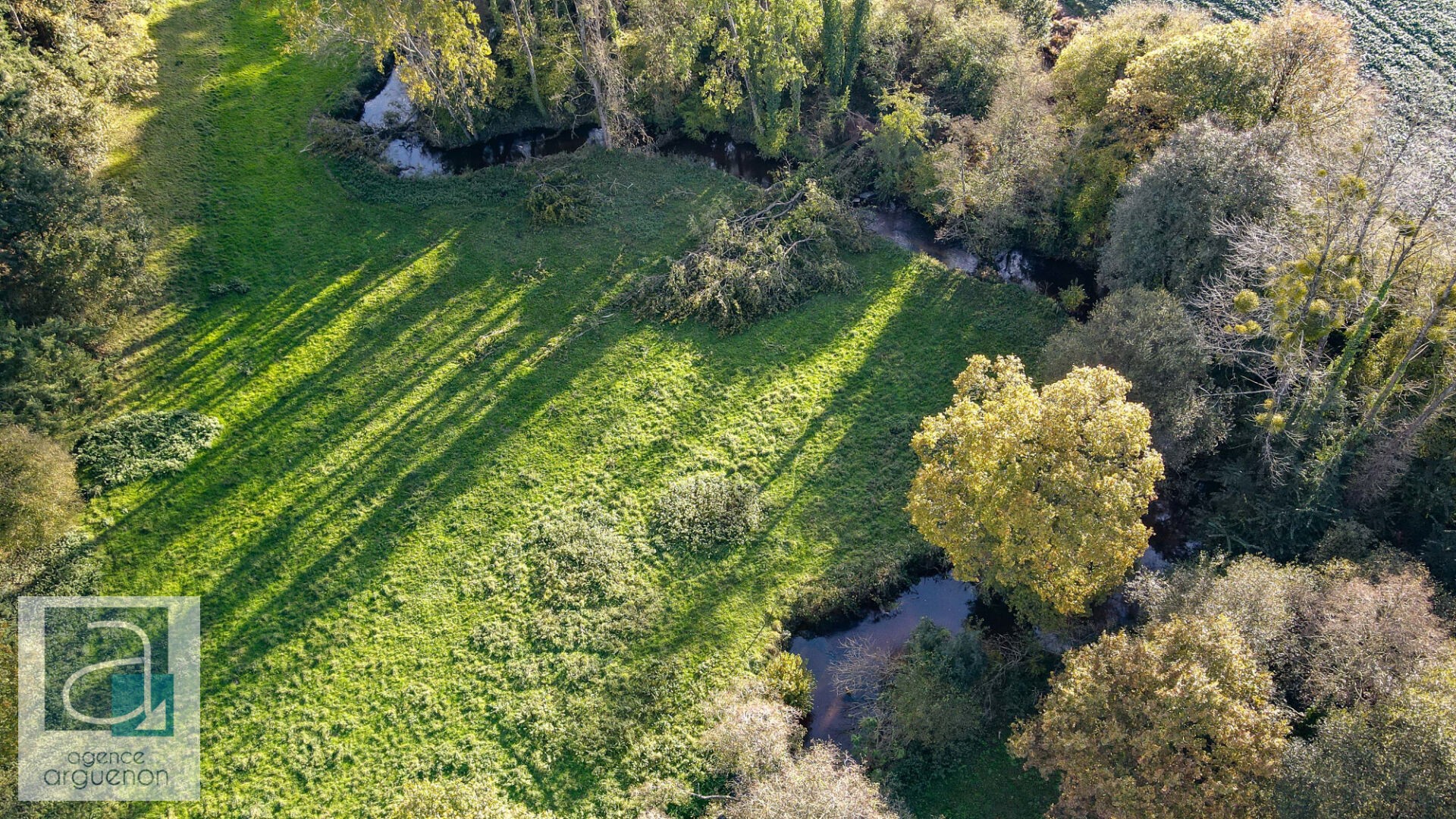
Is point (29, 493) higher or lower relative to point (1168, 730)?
lower

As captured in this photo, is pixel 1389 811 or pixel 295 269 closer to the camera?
pixel 1389 811

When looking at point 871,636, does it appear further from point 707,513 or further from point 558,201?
point 558,201

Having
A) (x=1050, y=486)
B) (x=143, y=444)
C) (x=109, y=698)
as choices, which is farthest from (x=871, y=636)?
(x=143, y=444)

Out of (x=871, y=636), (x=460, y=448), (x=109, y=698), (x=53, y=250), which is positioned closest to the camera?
(x=109, y=698)

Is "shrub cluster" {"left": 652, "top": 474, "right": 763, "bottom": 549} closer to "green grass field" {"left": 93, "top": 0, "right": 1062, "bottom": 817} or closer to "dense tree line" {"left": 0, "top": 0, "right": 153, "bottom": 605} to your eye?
"green grass field" {"left": 93, "top": 0, "right": 1062, "bottom": 817}

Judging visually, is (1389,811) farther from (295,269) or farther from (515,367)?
(295,269)

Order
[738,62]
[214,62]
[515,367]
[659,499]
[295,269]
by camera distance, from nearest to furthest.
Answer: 1. [659,499]
2. [515,367]
3. [295,269]
4. [738,62]
5. [214,62]

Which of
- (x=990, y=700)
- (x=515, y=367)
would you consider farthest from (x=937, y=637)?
(x=515, y=367)

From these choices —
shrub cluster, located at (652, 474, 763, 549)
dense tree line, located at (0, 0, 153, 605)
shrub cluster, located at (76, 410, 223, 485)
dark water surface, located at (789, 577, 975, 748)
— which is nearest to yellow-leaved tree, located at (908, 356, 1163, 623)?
dark water surface, located at (789, 577, 975, 748)
